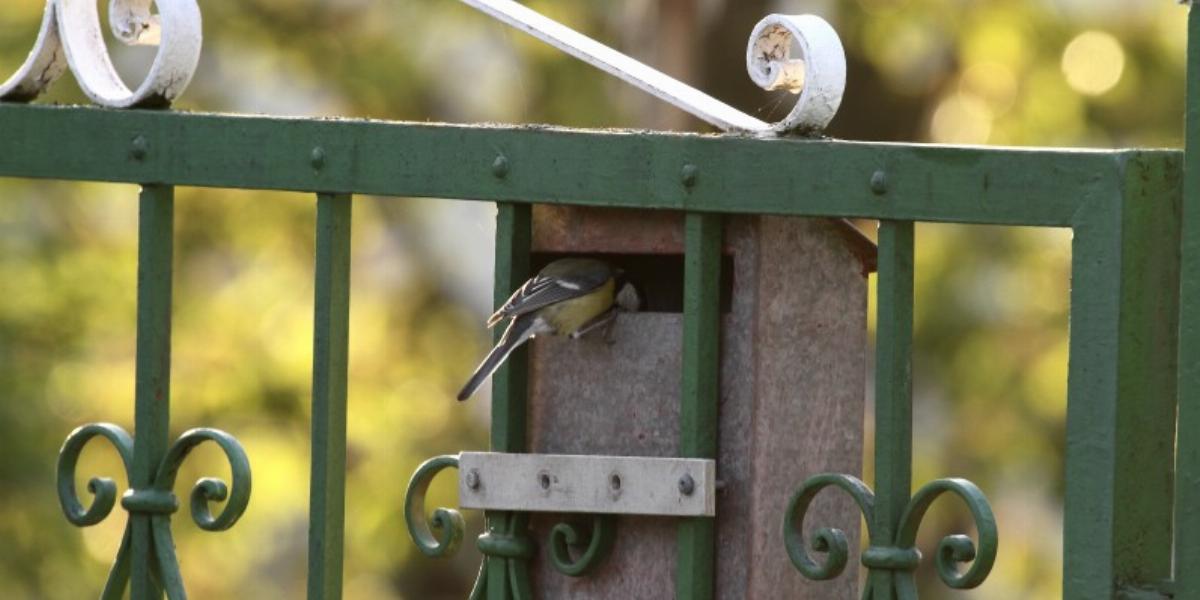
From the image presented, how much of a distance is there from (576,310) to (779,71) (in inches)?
18.7

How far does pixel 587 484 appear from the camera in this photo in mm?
3098

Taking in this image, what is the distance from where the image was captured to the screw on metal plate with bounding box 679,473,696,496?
302 centimetres

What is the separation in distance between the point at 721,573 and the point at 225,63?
526 inches

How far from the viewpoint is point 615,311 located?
10.9 feet

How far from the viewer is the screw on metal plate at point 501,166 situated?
10.2ft

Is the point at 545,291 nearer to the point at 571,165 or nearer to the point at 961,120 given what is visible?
the point at 571,165

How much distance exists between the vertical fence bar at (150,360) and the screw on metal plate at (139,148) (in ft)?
0.16

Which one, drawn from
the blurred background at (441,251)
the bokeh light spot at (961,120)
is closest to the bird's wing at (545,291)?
the blurred background at (441,251)

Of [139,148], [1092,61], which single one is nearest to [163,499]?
[139,148]

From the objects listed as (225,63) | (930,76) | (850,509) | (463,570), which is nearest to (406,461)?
(463,570)

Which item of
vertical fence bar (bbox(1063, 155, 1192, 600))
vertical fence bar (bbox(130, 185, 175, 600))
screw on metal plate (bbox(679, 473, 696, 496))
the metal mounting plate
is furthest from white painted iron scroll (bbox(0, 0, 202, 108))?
vertical fence bar (bbox(1063, 155, 1192, 600))

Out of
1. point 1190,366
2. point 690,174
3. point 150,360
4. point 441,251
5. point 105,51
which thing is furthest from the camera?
point 441,251

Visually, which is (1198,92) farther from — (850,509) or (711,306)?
(850,509)

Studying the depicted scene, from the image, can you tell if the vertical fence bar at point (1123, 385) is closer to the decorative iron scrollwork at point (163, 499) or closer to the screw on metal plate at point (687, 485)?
the screw on metal plate at point (687, 485)
